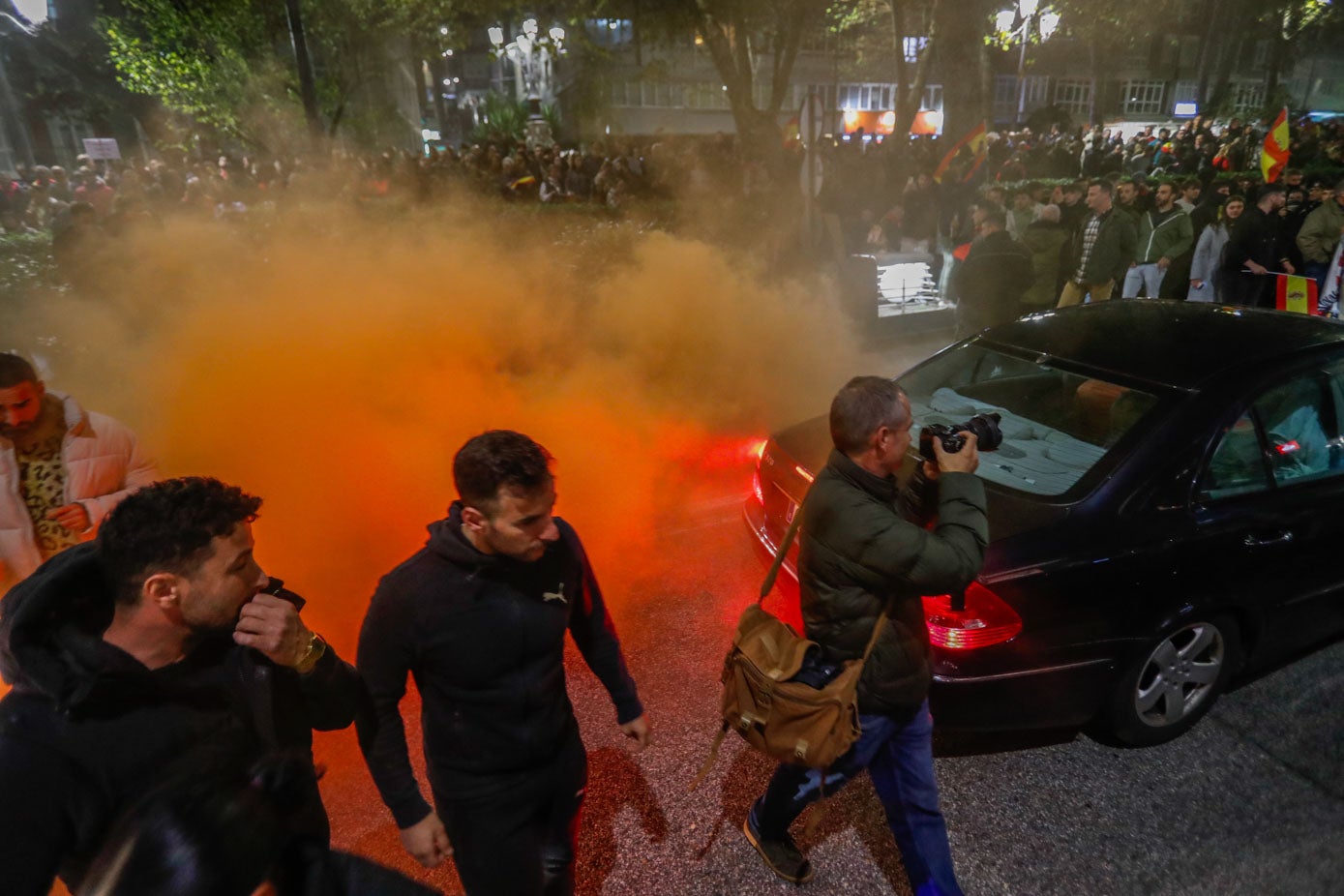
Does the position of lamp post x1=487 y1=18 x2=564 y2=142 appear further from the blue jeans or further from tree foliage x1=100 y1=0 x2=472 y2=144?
the blue jeans

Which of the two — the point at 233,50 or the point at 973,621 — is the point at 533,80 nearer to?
the point at 233,50

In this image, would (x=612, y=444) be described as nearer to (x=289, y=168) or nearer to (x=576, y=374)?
(x=576, y=374)

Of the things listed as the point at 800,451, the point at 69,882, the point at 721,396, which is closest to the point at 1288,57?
the point at 721,396

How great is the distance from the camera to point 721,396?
8.29 m

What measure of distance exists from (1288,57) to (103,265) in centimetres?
5625

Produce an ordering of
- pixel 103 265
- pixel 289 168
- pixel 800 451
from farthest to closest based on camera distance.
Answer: pixel 289 168 → pixel 103 265 → pixel 800 451

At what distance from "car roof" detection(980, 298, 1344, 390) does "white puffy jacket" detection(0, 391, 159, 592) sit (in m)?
4.24

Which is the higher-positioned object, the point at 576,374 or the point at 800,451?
the point at 800,451

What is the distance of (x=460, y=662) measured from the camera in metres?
1.97

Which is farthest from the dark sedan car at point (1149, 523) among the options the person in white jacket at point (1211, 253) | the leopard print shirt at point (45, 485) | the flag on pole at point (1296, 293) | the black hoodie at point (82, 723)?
the person in white jacket at point (1211, 253)

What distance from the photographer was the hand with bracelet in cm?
162

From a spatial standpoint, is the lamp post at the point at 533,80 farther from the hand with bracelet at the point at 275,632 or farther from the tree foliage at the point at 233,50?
the hand with bracelet at the point at 275,632

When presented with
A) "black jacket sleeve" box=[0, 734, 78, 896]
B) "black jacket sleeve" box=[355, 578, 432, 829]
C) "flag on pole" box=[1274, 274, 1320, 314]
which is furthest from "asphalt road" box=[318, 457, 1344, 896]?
"flag on pole" box=[1274, 274, 1320, 314]

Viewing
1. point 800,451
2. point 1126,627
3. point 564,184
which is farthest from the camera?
point 564,184
